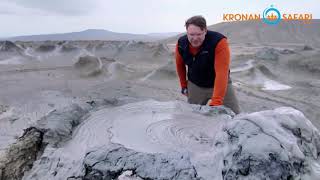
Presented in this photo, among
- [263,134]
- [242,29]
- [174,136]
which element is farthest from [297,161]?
[242,29]

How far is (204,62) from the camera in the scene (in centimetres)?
323

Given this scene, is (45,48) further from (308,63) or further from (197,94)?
(197,94)

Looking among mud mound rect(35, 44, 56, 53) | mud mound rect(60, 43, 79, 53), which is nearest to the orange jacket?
mud mound rect(60, 43, 79, 53)

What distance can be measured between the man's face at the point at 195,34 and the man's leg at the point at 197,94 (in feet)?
1.86

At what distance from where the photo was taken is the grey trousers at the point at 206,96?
3.50m

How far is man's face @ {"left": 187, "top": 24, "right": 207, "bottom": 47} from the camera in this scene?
9.71 ft

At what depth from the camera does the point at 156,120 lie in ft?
9.22

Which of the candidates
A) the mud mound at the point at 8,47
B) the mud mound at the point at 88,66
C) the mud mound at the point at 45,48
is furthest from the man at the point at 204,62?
the mud mound at the point at 45,48

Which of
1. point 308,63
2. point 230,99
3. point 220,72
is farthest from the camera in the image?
point 308,63

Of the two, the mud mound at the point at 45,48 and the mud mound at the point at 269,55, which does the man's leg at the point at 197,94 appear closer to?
the mud mound at the point at 269,55

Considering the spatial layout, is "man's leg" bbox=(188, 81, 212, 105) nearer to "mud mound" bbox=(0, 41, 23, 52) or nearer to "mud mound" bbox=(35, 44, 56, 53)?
"mud mound" bbox=(0, 41, 23, 52)

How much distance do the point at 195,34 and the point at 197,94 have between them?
2.48ft

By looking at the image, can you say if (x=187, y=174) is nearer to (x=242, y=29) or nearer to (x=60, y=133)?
(x=60, y=133)

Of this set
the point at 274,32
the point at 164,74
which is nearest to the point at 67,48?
the point at 164,74
